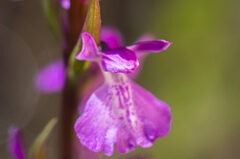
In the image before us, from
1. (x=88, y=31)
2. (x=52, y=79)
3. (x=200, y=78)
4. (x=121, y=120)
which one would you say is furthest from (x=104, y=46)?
(x=200, y=78)

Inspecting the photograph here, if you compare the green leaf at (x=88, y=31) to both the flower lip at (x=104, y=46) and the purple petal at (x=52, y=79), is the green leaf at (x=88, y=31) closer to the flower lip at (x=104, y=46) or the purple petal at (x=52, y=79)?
the flower lip at (x=104, y=46)

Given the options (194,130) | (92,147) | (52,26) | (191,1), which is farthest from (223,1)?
(92,147)

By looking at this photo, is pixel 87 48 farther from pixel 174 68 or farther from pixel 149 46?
pixel 174 68

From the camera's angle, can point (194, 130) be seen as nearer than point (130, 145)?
No

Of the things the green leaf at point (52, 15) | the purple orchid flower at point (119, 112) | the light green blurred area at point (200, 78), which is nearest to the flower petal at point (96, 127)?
the purple orchid flower at point (119, 112)

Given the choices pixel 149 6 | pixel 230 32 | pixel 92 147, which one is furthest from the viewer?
pixel 149 6

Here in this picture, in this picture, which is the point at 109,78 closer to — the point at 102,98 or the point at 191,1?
the point at 102,98
